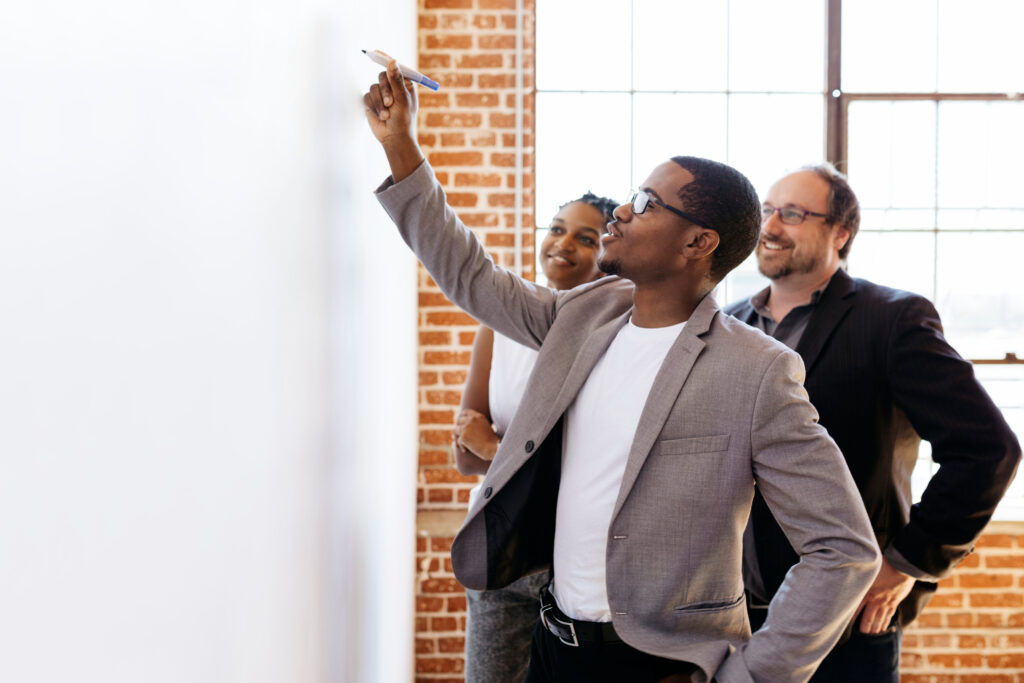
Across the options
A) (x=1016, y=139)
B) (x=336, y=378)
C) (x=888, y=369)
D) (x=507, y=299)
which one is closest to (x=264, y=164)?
(x=336, y=378)

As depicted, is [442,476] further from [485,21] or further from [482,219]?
[485,21]

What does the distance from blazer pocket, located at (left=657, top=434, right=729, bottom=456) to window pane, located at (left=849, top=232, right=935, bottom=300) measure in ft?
8.29

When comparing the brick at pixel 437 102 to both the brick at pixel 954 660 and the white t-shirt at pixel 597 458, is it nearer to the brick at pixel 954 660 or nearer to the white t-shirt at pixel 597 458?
the white t-shirt at pixel 597 458

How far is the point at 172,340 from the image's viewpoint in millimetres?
685

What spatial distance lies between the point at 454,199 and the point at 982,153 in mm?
2319

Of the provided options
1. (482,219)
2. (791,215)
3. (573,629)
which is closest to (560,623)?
(573,629)

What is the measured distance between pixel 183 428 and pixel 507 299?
3.25 ft

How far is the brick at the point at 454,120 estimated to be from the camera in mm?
3184

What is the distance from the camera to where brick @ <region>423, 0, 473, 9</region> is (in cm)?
317

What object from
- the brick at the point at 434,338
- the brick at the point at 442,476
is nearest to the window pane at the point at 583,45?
the brick at the point at 434,338

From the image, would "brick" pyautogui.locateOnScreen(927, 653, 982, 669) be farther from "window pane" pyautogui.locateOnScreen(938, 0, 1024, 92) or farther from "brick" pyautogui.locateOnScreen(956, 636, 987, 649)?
"window pane" pyautogui.locateOnScreen(938, 0, 1024, 92)

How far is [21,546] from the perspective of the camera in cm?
46

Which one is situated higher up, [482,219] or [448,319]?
[482,219]

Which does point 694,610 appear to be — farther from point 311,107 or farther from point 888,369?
point 311,107
